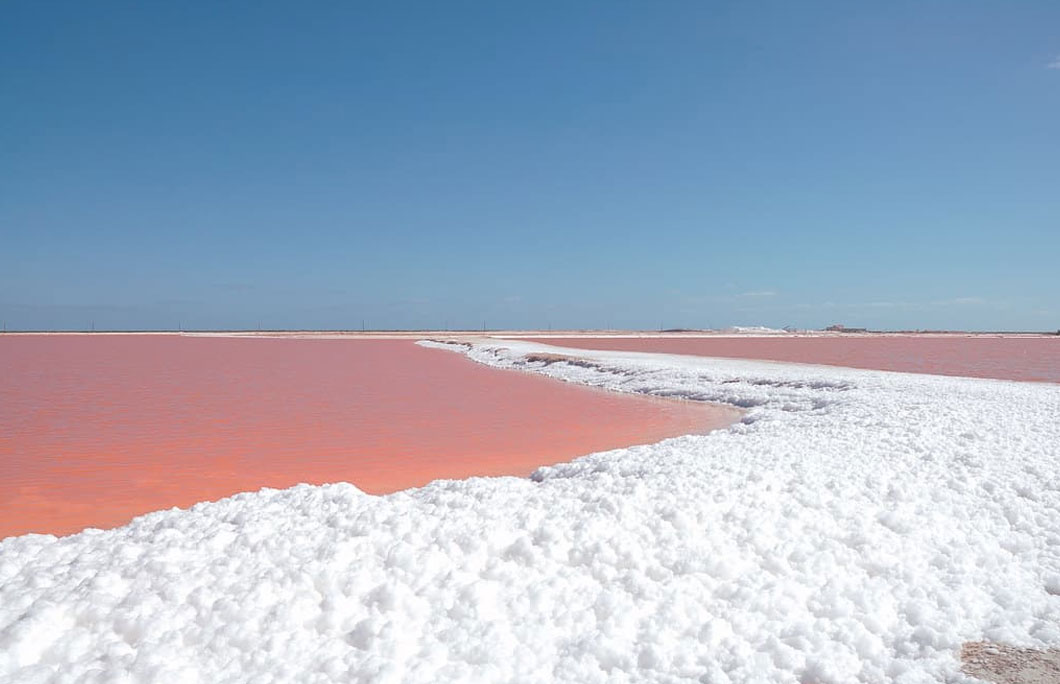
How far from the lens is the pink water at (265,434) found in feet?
31.7

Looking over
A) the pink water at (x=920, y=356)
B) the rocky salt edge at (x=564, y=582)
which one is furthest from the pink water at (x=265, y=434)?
the pink water at (x=920, y=356)

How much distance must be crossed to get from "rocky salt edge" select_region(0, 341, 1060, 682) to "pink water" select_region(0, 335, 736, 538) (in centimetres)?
279

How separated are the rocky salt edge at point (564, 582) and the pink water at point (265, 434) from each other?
2787 mm

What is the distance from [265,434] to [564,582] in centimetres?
1017

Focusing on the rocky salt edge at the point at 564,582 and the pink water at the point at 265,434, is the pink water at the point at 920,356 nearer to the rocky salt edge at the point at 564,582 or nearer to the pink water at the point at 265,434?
the pink water at the point at 265,434

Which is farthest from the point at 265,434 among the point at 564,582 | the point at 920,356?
the point at 920,356

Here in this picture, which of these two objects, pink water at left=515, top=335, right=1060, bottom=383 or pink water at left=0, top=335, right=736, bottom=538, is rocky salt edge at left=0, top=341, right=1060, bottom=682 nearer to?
pink water at left=0, top=335, right=736, bottom=538

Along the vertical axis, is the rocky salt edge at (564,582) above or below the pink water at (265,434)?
above

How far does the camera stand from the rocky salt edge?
4852mm

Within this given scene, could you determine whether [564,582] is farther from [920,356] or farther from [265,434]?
[920,356]

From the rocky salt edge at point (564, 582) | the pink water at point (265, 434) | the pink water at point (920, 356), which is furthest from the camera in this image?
the pink water at point (920, 356)

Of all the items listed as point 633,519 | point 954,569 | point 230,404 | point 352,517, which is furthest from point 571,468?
point 230,404

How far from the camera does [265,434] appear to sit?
46.8 ft

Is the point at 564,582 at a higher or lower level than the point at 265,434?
higher
